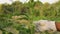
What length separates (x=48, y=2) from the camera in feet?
6.73

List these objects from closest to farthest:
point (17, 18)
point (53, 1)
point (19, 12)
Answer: point (17, 18), point (19, 12), point (53, 1)

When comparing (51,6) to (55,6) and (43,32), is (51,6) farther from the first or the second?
(43,32)

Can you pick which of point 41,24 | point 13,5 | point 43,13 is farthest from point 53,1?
point 13,5

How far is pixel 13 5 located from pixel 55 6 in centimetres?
56

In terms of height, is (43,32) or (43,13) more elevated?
(43,13)

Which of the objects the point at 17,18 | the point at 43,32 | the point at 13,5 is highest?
the point at 13,5

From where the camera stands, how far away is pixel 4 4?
196 centimetres

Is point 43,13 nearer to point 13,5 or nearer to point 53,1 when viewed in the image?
point 53,1

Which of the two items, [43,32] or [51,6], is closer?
[43,32]

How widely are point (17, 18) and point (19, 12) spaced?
163 millimetres

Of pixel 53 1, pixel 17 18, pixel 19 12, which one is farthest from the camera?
pixel 53 1

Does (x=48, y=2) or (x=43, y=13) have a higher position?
(x=48, y=2)

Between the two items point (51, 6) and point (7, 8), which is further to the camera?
point (51, 6)

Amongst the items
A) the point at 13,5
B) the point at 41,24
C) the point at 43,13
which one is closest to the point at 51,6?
the point at 43,13
